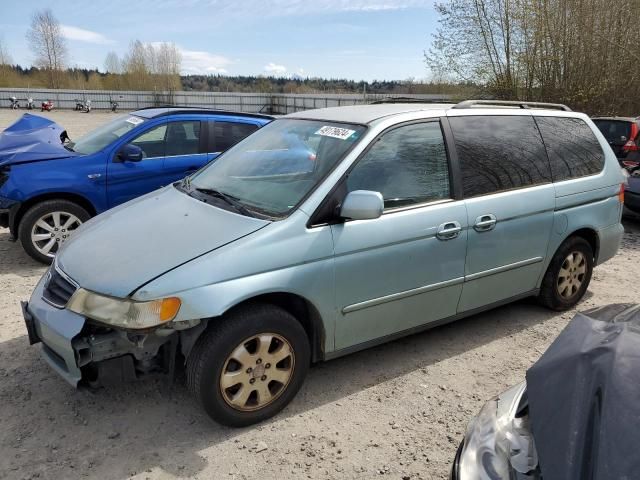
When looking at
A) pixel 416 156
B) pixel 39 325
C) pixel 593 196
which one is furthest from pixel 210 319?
pixel 593 196

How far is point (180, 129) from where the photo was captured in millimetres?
6297

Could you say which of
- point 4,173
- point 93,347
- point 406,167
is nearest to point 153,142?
point 4,173

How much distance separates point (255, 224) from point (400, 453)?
1.50 meters

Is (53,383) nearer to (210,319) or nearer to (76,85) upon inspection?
(210,319)

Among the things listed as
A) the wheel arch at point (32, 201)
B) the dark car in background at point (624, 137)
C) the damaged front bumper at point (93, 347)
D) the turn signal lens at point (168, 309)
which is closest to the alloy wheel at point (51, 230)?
the wheel arch at point (32, 201)

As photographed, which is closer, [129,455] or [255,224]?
[129,455]

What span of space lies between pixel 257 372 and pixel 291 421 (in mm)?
410

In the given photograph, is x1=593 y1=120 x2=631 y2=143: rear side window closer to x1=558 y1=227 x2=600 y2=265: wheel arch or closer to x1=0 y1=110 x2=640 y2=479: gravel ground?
x1=558 y1=227 x2=600 y2=265: wheel arch

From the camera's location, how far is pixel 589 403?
5.10 feet

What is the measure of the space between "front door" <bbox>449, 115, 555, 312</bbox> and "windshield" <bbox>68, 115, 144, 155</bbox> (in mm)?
4176

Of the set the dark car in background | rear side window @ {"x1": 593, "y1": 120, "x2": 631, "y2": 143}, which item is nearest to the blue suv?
the dark car in background

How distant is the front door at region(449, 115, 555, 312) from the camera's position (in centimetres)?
359

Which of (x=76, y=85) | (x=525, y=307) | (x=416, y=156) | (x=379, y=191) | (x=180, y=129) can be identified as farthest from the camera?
(x=76, y=85)

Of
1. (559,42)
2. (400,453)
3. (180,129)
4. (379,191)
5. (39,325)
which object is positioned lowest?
(400,453)
